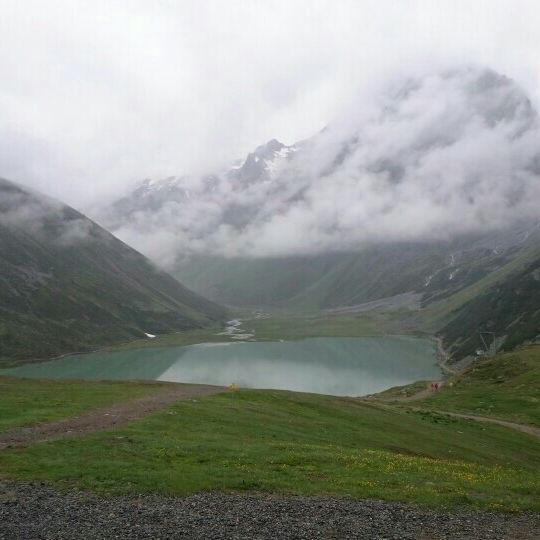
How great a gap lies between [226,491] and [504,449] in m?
36.5

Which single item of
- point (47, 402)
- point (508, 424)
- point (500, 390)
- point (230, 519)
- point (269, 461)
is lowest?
point (230, 519)

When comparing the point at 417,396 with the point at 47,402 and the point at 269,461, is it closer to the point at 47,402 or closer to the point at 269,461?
the point at 47,402

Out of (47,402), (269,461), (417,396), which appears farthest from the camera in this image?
(417,396)

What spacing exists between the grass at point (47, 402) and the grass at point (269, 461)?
6976 millimetres

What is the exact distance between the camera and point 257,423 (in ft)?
135

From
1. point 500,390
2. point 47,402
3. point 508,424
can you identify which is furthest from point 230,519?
point 500,390

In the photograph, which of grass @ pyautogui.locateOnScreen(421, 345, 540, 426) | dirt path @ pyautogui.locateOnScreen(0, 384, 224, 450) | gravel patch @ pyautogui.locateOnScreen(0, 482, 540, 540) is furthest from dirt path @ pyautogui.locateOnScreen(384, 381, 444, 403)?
gravel patch @ pyautogui.locateOnScreen(0, 482, 540, 540)

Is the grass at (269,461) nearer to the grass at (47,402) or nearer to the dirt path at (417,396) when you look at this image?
the grass at (47,402)

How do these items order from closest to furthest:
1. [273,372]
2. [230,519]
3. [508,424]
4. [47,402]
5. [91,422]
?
[230,519] < [91,422] < [47,402] < [508,424] < [273,372]

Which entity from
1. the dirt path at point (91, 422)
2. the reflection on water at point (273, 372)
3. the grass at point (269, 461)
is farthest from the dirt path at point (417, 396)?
the dirt path at point (91, 422)

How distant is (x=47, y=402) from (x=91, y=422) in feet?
39.0

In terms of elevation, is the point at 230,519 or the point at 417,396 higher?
the point at 417,396

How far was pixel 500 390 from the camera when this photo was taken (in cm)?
8281

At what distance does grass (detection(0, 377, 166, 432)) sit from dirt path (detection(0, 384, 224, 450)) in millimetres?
1356
